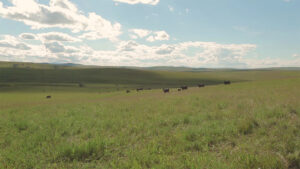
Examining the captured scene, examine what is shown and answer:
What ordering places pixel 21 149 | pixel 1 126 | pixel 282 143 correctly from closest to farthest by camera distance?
pixel 282 143
pixel 21 149
pixel 1 126

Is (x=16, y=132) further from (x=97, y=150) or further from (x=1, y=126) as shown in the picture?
(x=97, y=150)

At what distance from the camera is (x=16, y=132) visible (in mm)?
7426

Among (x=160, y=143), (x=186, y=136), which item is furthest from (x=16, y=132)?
(x=186, y=136)

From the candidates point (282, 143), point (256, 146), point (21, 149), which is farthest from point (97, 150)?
point (282, 143)

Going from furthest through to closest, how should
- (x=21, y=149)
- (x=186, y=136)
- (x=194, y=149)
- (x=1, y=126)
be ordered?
1. (x=1, y=126)
2. (x=186, y=136)
3. (x=21, y=149)
4. (x=194, y=149)

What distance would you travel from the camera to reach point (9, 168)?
14.0ft

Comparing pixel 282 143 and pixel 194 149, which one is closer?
pixel 282 143

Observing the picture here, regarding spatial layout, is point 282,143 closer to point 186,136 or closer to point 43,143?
point 186,136

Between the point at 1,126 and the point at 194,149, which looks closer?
the point at 194,149

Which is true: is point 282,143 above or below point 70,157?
above

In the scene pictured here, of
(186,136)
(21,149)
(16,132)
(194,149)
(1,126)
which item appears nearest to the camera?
(194,149)

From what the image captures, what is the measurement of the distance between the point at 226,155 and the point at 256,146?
0.99 m

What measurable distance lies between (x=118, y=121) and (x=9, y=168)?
15.4 feet

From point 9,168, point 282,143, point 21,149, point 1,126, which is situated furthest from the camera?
point 1,126
